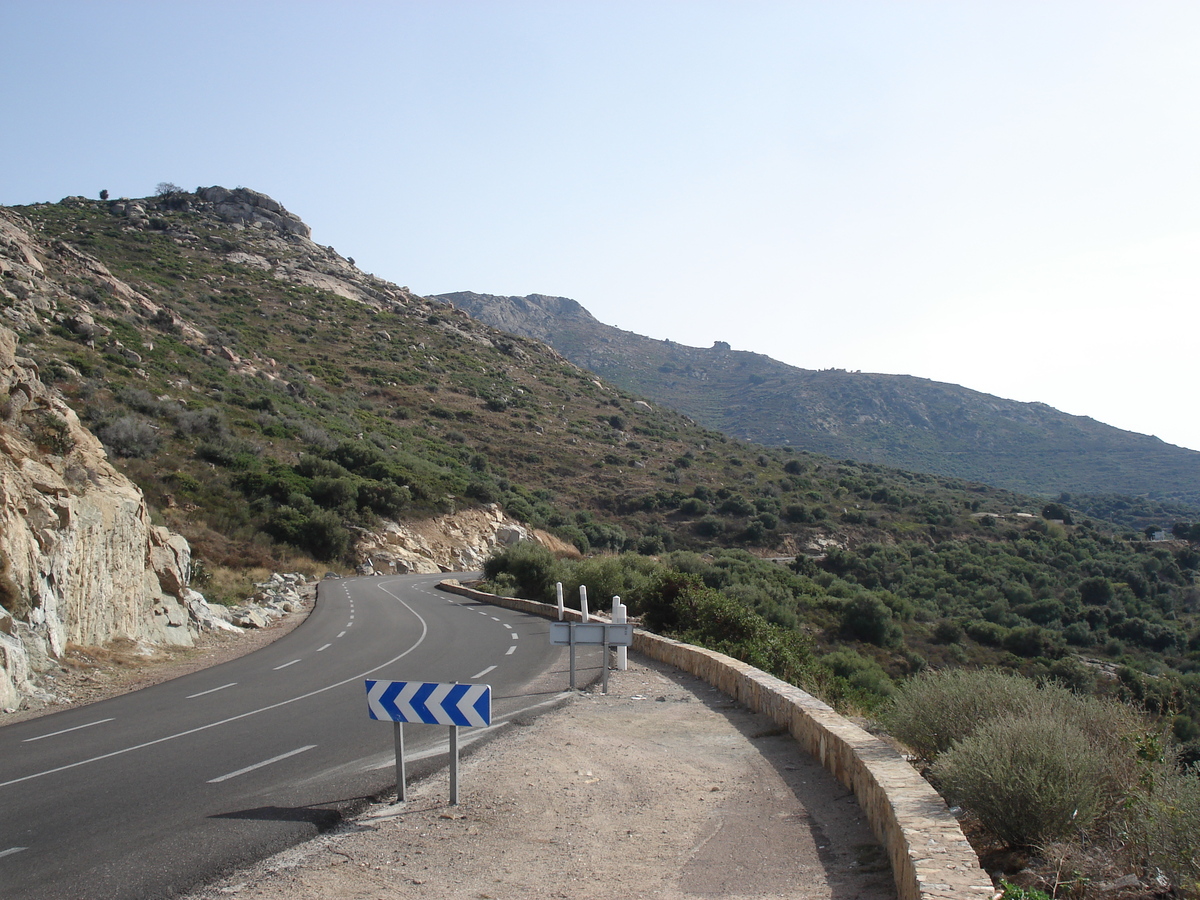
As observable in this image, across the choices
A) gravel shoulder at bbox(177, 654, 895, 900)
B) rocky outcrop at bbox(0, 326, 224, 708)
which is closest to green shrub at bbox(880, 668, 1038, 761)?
gravel shoulder at bbox(177, 654, 895, 900)

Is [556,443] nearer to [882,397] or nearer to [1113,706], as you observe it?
[1113,706]

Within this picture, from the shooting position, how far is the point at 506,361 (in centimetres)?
9462

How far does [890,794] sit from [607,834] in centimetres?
187

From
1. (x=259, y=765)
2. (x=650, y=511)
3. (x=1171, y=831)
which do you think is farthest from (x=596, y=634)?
(x=650, y=511)

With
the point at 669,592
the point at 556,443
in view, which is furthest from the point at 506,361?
the point at 669,592

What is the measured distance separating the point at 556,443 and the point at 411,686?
6443 cm

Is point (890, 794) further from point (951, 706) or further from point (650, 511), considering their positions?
point (650, 511)

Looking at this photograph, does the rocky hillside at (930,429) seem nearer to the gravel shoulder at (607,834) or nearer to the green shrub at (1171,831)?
the gravel shoulder at (607,834)

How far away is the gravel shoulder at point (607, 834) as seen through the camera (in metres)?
4.53

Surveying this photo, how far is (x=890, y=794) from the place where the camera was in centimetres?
495

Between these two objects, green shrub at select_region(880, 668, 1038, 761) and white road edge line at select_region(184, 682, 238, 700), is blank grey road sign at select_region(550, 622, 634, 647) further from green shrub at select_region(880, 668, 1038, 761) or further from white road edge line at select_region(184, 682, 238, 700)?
white road edge line at select_region(184, 682, 238, 700)

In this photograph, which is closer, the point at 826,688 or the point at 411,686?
the point at 411,686

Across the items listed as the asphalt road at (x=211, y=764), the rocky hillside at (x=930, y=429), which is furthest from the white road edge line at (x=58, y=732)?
the rocky hillside at (x=930, y=429)

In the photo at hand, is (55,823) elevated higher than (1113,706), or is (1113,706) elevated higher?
(1113,706)
